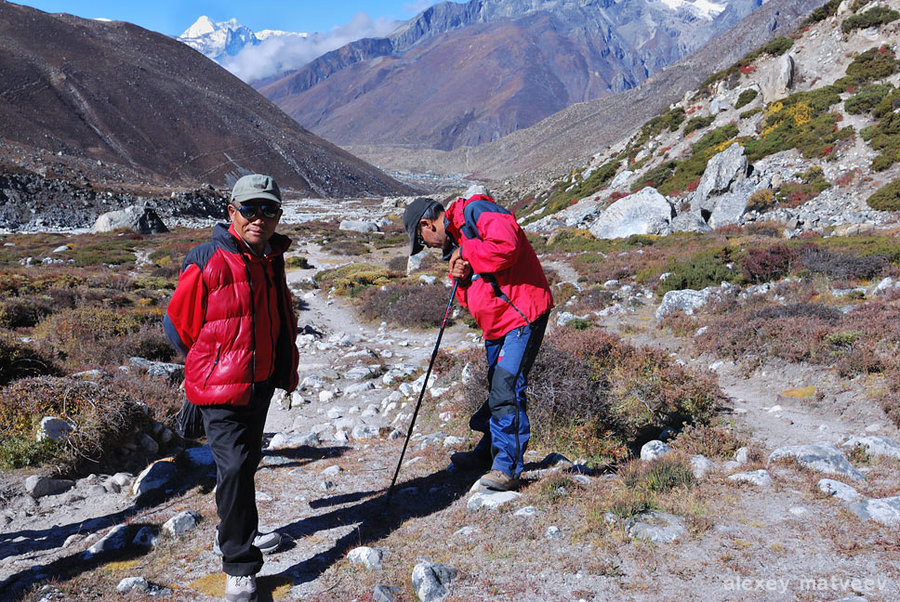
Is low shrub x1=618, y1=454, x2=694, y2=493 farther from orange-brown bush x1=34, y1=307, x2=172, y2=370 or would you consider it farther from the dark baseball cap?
orange-brown bush x1=34, y1=307, x2=172, y2=370

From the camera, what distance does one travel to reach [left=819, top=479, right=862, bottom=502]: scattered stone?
346cm

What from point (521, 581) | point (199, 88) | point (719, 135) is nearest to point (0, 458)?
point (521, 581)

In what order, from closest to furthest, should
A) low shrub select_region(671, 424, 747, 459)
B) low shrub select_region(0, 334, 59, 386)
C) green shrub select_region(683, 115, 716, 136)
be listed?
low shrub select_region(671, 424, 747, 459), low shrub select_region(0, 334, 59, 386), green shrub select_region(683, 115, 716, 136)

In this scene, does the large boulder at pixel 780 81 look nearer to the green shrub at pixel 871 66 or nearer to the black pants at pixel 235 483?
the green shrub at pixel 871 66

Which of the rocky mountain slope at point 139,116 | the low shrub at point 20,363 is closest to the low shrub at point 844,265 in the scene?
the low shrub at point 20,363

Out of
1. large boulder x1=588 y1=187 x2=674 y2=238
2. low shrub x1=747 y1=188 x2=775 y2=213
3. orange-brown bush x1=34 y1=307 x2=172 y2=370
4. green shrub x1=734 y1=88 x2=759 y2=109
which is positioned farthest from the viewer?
green shrub x1=734 y1=88 x2=759 y2=109

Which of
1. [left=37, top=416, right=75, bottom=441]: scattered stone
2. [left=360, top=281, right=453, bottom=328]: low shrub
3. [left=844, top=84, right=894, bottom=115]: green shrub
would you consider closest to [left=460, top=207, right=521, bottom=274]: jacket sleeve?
[left=37, top=416, right=75, bottom=441]: scattered stone

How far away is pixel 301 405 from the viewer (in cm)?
798

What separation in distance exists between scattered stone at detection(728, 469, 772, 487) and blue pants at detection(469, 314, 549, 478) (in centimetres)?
157

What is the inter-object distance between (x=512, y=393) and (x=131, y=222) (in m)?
44.0

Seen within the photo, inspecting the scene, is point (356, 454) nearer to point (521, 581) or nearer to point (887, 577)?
point (521, 581)

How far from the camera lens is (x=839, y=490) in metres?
3.54

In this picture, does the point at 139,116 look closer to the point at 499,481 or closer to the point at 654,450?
the point at 499,481

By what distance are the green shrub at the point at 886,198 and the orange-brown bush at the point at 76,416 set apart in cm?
2351
